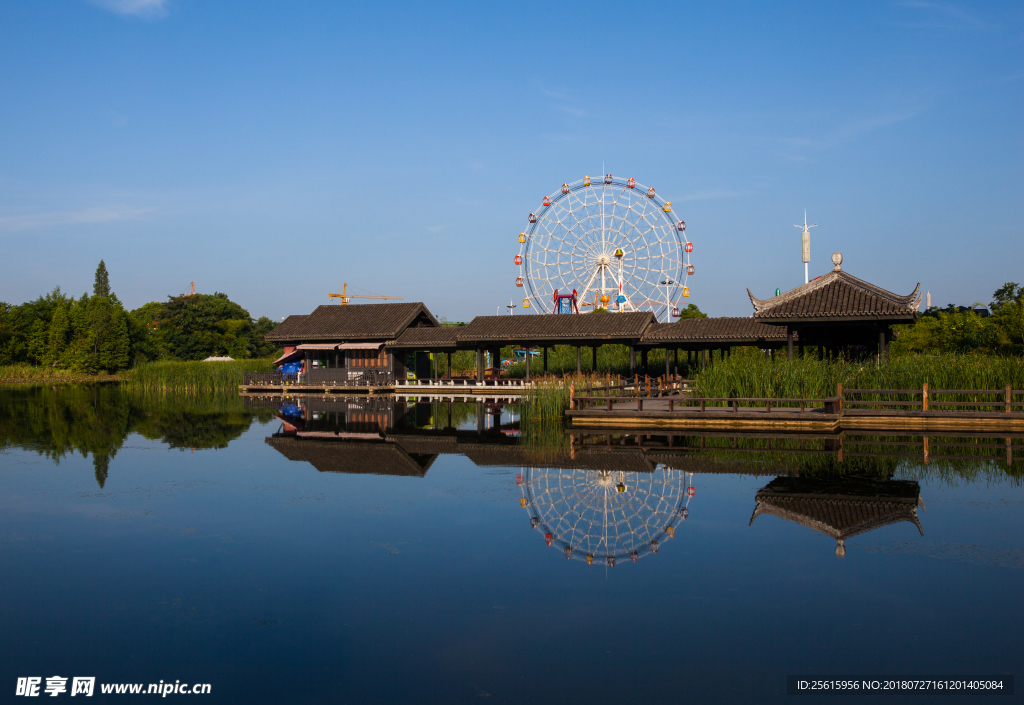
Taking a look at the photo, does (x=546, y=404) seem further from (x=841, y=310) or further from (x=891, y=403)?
(x=841, y=310)

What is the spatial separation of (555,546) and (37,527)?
269 inches

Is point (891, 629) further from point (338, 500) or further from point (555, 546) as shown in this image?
point (338, 500)

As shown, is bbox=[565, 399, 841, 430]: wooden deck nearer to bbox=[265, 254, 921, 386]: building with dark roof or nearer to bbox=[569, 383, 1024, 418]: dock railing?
bbox=[569, 383, 1024, 418]: dock railing

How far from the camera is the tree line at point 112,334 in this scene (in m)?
67.8

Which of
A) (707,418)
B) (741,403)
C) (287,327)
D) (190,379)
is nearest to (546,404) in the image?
(707,418)

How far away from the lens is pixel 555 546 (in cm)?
933

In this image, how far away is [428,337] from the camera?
4238cm

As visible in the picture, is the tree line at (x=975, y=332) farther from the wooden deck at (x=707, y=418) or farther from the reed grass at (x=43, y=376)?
the reed grass at (x=43, y=376)

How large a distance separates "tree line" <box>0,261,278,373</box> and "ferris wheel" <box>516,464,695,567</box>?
64.2 m

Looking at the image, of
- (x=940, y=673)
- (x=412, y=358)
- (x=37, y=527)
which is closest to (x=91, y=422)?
(x=37, y=527)

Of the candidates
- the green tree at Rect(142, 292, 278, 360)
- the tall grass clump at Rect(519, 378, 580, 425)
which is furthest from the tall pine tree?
the tall grass clump at Rect(519, 378, 580, 425)

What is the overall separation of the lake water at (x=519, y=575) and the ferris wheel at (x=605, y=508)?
2.2 inches

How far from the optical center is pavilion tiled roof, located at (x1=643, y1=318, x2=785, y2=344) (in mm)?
32531

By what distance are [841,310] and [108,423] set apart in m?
23.6
